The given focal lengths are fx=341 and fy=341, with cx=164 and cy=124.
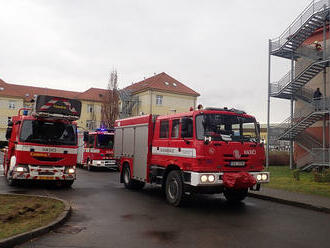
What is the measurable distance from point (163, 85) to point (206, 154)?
4632 cm

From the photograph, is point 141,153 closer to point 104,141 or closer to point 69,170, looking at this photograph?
point 69,170

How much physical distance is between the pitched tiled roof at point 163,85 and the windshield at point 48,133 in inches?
1550

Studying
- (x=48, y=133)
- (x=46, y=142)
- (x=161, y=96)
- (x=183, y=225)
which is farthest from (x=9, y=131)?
(x=161, y=96)

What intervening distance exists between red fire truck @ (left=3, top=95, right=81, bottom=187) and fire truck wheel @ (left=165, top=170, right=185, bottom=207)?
441 centimetres

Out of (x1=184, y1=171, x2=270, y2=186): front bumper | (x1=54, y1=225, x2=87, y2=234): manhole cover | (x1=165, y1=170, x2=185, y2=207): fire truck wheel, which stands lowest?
(x1=54, y1=225, x2=87, y2=234): manhole cover

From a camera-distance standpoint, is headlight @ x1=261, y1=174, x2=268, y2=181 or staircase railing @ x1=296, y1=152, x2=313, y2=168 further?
staircase railing @ x1=296, y1=152, x2=313, y2=168

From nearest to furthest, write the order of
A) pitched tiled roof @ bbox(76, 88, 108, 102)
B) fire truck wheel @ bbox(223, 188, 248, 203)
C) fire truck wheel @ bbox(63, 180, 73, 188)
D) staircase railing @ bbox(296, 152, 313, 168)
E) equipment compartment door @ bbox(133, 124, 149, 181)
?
fire truck wheel @ bbox(223, 188, 248, 203) < equipment compartment door @ bbox(133, 124, 149, 181) < fire truck wheel @ bbox(63, 180, 73, 188) < staircase railing @ bbox(296, 152, 313, 168) < pitched tiled roof @ bbox(76, 88, 108, 102)

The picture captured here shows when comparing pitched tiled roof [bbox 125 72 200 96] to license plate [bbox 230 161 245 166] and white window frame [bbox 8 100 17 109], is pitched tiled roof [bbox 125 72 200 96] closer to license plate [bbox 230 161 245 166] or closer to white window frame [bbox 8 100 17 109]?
white window frame [bbox 8 100 17 109]

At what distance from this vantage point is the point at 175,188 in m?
9.65

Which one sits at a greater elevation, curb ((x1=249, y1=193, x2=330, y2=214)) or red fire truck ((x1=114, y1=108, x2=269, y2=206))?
red fire truck ((x1=114, y1=108, x2=269, y2=206))

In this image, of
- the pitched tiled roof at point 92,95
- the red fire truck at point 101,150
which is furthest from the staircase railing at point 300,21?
the pitched tiled roof at point 92,95

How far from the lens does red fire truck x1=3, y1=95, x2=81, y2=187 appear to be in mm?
11836

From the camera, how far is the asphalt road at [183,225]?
6.08m

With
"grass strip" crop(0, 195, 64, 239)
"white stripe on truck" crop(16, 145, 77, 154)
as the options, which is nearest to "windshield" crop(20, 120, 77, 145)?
"white stripe on truck" crop(16, 145, 77, 154)
